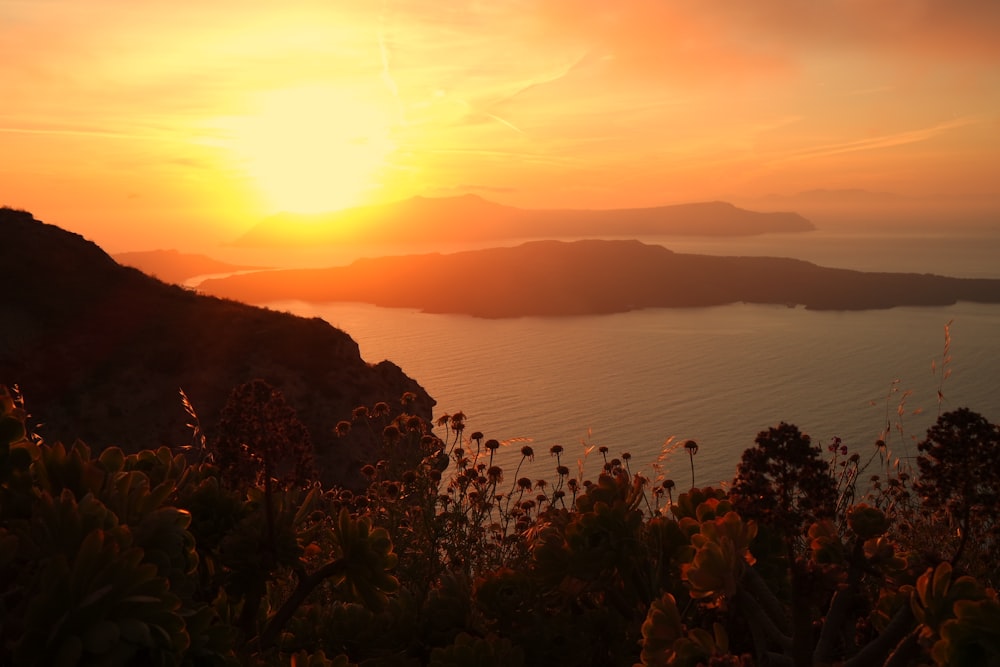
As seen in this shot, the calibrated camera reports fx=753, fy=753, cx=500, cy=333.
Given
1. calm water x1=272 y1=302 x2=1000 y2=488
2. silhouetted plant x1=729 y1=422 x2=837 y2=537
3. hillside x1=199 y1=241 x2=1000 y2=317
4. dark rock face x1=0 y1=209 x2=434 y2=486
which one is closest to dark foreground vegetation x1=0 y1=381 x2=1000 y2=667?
silhouetted plant x1=729 y1=422 x2=837 y2=537

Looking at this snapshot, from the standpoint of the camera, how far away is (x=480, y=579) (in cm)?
290

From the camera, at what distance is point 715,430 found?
71312mm

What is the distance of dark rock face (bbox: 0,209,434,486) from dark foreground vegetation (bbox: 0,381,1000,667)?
2712cm

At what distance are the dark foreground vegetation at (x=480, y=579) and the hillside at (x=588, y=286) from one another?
153952 mm

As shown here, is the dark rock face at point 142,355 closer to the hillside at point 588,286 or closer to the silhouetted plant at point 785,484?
the silhouetted plant at point 785,484

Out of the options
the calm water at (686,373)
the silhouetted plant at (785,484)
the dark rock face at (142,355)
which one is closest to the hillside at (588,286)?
the calm water at (686,373)

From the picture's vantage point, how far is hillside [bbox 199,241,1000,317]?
165 metres

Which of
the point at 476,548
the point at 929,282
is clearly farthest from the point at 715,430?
the point at 929,282

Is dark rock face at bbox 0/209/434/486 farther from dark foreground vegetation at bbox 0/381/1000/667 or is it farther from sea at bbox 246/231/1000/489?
dark foreground vegetation at bbox 0/381/1000/667

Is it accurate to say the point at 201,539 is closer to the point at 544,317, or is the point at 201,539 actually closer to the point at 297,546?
the point at 297,546

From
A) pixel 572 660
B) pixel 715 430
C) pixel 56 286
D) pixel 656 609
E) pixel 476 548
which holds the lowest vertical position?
pixel 715 430

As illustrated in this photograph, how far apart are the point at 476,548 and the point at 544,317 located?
496ft

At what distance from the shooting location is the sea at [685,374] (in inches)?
2579

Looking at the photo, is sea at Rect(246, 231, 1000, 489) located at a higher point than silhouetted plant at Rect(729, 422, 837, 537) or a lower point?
lower
